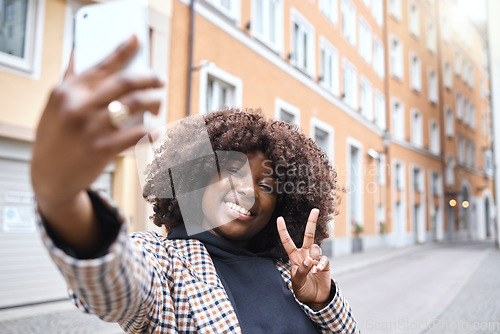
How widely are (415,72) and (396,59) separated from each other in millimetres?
3117

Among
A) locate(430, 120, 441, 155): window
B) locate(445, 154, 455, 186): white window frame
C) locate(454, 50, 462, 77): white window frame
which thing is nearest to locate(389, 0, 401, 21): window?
locate(430, 120, 441, 155): window

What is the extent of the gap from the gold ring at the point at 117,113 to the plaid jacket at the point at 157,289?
200 millimetres

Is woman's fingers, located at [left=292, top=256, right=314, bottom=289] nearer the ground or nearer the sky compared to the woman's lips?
nearer the ground

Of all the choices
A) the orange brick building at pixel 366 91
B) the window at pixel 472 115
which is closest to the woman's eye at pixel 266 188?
the orange brick building at pixel 366 91

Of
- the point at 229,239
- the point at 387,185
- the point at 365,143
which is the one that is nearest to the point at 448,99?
the point at 387,185

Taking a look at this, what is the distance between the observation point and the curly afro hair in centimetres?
142

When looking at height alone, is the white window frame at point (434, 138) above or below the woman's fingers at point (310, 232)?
above

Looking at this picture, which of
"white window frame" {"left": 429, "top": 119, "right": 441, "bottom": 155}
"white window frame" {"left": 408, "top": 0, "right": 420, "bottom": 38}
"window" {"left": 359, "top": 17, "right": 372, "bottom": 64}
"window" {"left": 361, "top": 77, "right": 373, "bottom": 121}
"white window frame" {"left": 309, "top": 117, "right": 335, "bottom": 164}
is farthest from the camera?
"white window frame" {"left": 429, "top": 119, "right": 441, "bottom": 155}

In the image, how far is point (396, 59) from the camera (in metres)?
17.8

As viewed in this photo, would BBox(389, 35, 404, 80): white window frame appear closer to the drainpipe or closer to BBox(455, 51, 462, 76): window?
BBox(455, 51, 462, 76): window

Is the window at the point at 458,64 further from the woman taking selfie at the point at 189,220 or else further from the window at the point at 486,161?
the woman taking selfie at the point at 189,220

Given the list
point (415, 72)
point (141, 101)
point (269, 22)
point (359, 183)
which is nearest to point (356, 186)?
point (359, 183)

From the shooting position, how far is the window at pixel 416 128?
20173 mm

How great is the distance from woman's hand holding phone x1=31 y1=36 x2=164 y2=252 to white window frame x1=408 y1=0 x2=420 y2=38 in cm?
1984
